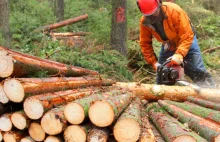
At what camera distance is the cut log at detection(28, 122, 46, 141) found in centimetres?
330

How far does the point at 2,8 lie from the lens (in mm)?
9156

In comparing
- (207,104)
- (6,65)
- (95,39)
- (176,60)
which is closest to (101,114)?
(6,65)

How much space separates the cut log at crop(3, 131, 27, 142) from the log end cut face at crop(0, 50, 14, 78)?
63 centimetres

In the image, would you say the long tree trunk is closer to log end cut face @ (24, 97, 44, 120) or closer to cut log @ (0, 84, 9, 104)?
cut log @ (0, 84, 9, 104)

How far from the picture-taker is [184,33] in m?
5.54

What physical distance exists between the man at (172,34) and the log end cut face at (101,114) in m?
2.46

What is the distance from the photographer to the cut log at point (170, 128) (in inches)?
115

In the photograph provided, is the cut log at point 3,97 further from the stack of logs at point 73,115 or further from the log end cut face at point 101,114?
the log end cut face at point 101,114

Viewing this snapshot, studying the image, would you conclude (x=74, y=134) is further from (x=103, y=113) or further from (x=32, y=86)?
(x=32, y=86)

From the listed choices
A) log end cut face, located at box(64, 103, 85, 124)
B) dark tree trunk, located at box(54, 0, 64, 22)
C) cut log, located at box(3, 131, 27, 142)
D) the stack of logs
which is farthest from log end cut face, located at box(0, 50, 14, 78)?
dark tree trunk, located at box(54, 0, 64, 22)

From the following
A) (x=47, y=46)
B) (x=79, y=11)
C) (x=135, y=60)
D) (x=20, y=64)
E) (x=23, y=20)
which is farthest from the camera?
(x=79, y=11)

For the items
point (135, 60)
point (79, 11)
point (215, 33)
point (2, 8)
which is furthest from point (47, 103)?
point (79, 11)

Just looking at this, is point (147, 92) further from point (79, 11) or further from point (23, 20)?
point (79, 11)

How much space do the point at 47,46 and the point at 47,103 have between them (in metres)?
6.91
